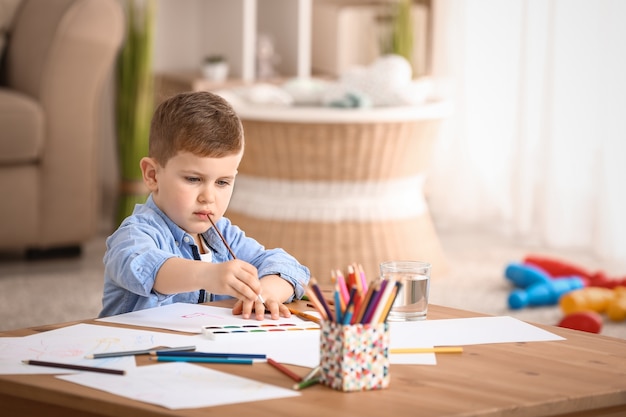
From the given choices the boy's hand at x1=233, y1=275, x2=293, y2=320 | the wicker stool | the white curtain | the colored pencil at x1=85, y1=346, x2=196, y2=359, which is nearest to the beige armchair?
the wicker stool

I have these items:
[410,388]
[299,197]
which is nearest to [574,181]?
[299,197]

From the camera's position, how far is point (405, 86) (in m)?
3.04

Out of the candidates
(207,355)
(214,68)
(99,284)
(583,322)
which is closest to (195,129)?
(207,355)

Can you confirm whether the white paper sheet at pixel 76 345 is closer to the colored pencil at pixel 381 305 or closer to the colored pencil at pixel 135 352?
the colored pencil at pixel 135 352

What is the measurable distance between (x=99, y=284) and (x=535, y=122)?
5.75 feet

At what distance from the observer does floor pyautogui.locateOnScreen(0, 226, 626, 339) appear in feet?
8.57

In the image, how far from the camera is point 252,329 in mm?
1176

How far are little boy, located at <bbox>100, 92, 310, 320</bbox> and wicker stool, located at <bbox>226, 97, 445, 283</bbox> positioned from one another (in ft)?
4.67

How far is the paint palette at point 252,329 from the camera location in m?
1.14

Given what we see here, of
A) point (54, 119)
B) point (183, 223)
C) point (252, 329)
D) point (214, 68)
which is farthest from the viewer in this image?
point (214, 68)

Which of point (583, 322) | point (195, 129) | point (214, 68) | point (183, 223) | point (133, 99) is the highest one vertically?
point (214, 68)

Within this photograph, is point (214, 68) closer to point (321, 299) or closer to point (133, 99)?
point (133, 99)

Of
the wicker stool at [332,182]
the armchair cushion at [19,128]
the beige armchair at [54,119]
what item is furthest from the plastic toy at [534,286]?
the armchair cushion at [19,128]

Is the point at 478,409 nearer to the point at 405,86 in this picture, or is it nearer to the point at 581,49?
the point at 405,86
